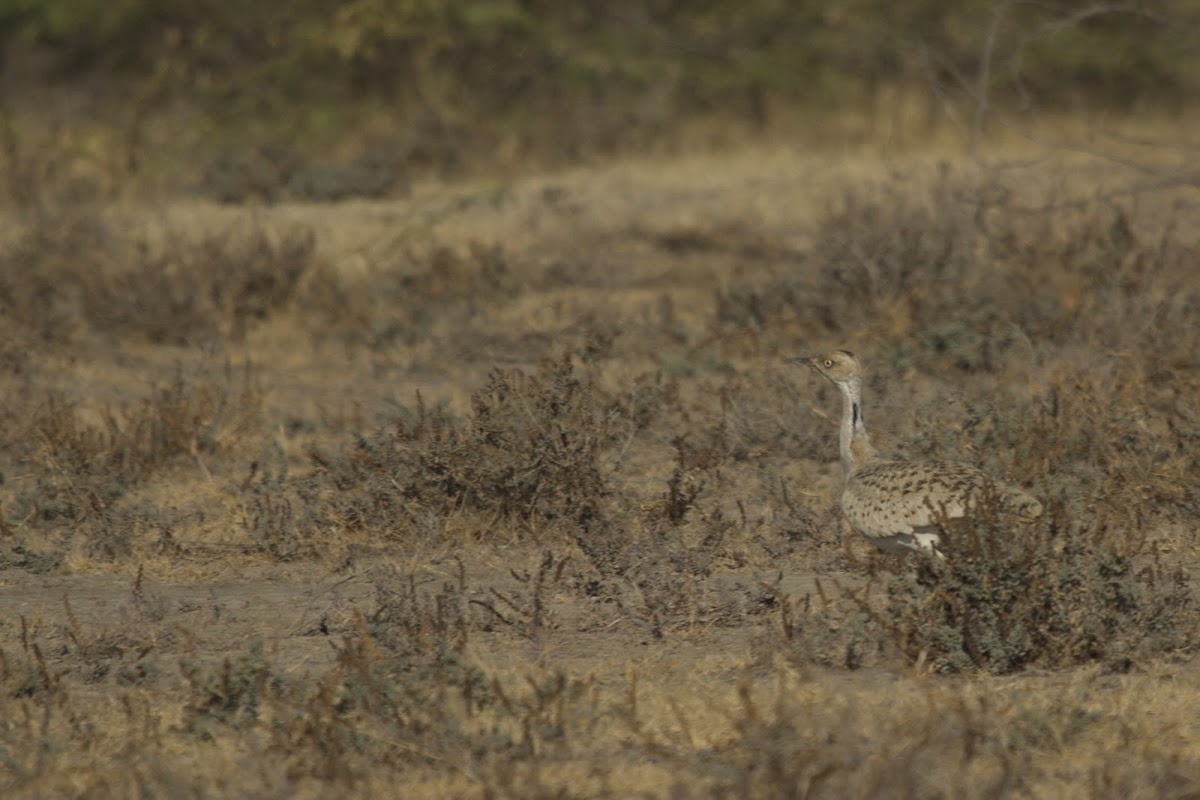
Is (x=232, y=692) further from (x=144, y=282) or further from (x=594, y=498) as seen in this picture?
(x=144, y=282)

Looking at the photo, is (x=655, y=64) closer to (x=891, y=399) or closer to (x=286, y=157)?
(x=286, y=157)

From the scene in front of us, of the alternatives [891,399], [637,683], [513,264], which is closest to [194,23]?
[513,264]

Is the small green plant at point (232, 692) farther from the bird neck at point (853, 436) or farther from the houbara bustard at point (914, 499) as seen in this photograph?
the bird neck at point (853, 436)

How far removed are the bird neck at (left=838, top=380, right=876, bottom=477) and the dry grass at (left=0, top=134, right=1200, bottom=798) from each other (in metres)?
0.32

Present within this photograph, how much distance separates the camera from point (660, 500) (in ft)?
23.9

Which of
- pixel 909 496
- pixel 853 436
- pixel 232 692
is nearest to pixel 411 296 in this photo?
pixel 853 436

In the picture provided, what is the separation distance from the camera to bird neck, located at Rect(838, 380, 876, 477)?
675 cm

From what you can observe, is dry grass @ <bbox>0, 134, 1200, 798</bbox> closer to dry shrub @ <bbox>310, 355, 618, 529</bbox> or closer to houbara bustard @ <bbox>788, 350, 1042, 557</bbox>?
dry shrub @ <bbox>310, 355, 618, 529</bbox>

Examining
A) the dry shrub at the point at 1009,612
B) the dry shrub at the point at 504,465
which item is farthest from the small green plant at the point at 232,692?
the dry shrub at the point at 504,465

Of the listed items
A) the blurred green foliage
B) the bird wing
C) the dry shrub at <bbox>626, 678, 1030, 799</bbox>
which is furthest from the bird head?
the blurred green foliage

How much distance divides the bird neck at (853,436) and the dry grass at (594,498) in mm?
325

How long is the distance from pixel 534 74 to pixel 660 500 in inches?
388

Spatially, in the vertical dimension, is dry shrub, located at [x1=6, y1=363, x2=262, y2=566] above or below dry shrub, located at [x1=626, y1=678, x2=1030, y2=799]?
below

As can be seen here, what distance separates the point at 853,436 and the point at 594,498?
1137mm
